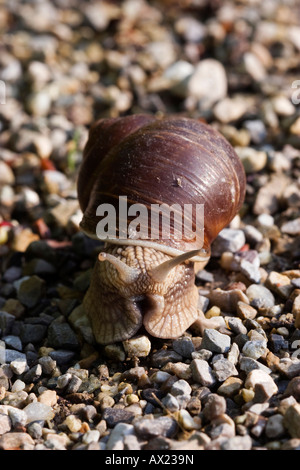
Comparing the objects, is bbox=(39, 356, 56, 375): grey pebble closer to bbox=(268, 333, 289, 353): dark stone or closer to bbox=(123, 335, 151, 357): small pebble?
bbox=(123, 335, 151, 357): small pebble

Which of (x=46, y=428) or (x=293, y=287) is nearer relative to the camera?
(x=46, y=428)

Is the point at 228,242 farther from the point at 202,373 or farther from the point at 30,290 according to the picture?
the point at 30,290

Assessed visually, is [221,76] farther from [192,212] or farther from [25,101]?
[192,212]

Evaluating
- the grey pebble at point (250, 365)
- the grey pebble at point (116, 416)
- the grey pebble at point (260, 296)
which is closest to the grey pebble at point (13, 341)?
the grey pebble at point (116, 416)

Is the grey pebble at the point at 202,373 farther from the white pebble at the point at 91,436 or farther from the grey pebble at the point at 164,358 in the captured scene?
the white pebble at the point at 91,436

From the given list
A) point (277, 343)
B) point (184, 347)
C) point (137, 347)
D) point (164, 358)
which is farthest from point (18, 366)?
point (277, 343)

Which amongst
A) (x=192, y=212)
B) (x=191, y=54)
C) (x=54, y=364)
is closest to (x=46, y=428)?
(x=54, y=364)

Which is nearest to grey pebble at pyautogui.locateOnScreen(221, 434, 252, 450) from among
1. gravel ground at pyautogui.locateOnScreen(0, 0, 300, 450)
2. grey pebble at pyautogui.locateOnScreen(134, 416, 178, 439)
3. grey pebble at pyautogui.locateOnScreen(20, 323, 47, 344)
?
gravel ground at pyautogui.locateOnScreen(0, 0, 300, 450)
